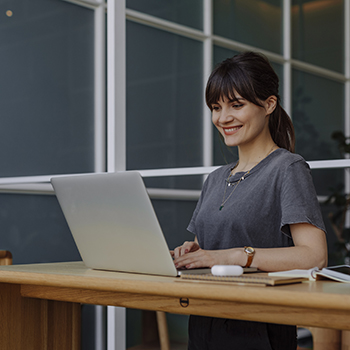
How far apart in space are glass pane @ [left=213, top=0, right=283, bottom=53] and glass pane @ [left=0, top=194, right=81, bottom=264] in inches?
73.9

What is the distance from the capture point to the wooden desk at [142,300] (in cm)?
92

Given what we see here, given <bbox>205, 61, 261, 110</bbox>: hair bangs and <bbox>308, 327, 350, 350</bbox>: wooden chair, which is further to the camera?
<bbox>308, 327, 350, 350</bbox>: wooden chair

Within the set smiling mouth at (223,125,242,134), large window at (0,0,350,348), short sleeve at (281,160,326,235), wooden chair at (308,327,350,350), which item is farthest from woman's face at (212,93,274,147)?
wooden chair at (308,327,350,350)

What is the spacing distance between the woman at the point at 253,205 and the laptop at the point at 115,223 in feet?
0.27

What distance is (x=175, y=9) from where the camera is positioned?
385 cm

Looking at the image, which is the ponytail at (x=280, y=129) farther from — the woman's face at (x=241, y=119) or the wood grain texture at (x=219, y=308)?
the wood grain texture at (x=219, y=308)

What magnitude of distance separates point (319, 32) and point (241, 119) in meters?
4.59

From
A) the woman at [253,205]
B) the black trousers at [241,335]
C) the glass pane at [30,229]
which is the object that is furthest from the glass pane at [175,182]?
the black trousers at [241,335]

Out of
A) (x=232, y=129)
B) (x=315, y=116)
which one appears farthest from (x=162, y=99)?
(x=232, y=129)

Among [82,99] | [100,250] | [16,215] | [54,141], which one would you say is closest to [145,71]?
[82,99]

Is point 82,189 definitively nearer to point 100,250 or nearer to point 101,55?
point 100,250

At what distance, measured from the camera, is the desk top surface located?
0.89m

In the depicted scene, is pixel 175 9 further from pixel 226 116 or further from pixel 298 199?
pixel 298 199

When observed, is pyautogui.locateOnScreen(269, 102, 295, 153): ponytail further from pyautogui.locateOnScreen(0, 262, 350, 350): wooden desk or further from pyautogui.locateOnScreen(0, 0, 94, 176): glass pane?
pyautogui.locateOnScreen(0, 0, 94, 176): glass pane
